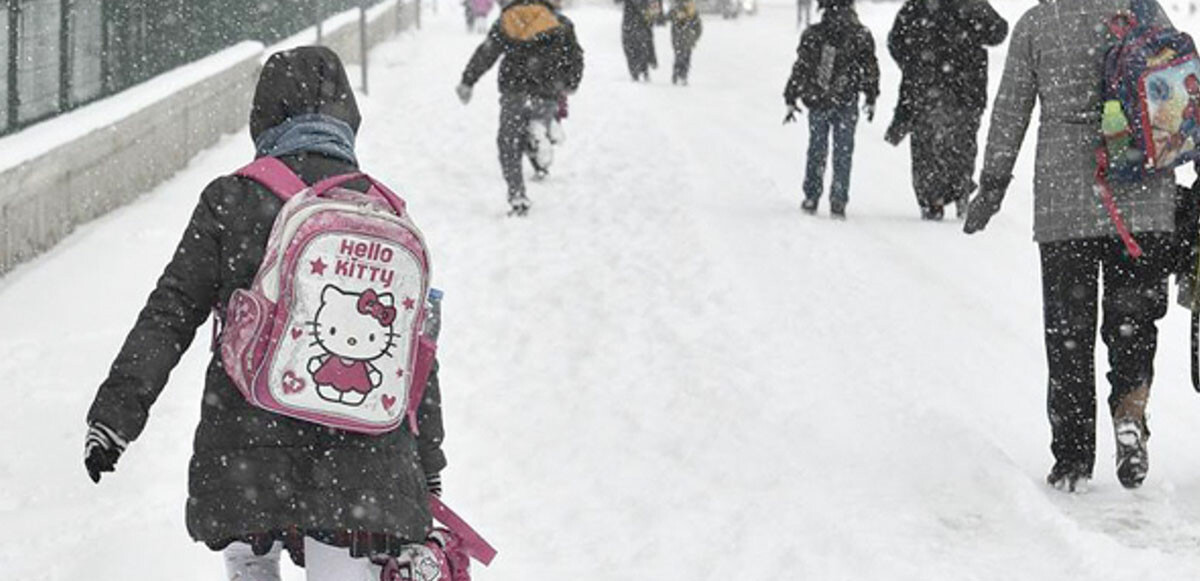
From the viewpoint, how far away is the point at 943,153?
1313 cm

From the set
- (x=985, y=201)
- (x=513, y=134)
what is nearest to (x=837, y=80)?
(x=513, y=134)

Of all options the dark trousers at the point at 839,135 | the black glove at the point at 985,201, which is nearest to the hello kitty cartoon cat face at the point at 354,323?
the black glove at the point at 985,201

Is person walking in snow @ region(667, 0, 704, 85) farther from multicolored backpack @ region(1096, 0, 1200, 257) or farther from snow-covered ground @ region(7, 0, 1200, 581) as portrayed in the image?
multicolored backpack @ region(1096, 0, 1200, 257)

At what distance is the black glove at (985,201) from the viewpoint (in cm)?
684

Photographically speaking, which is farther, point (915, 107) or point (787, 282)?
point (915, 107)

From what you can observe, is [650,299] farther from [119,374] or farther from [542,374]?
[119,374]

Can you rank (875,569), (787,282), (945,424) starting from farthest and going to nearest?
(787,282) → (945,424) → (875,569)

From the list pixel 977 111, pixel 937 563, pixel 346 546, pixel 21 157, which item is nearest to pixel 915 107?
pixel 977 111

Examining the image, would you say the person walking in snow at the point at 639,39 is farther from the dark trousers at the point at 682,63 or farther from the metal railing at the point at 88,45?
the metal railing at the point at 88,45

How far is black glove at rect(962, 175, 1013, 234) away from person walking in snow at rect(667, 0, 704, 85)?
1836 centimetres

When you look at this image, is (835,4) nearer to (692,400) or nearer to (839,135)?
(839,135)

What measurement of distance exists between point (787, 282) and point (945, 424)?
3.13 meters

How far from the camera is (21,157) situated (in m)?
10.0

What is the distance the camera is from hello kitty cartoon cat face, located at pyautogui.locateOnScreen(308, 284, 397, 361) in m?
3.64
